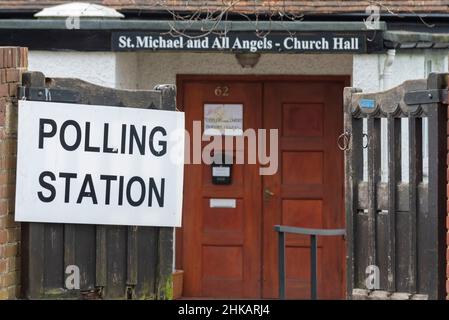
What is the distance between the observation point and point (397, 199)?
23.1 feet

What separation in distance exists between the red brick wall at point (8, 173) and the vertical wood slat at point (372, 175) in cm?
235

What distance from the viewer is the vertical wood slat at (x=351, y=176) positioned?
7320mm

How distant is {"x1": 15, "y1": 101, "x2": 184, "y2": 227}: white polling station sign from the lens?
6449mm

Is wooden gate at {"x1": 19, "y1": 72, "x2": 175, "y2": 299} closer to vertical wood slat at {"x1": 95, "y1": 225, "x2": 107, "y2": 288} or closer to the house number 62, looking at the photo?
vertical wood slat at {"x1": 95, "y1": 225, "x2": 107, "y2": 288}

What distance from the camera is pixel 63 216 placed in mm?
6504

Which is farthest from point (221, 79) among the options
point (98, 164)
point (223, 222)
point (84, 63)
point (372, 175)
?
point (98, 164)

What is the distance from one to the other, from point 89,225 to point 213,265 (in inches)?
204

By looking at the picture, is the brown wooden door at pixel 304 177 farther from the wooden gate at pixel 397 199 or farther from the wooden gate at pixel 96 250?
the wooden gate at pixel 96 250

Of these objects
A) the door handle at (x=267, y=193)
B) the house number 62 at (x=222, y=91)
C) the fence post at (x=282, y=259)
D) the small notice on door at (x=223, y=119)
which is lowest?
the fence post at (x=282, y=259)

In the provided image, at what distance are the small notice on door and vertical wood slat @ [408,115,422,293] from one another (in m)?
4.78

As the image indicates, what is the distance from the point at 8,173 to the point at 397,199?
2.54 metres

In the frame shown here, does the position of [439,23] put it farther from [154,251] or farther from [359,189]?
[154,251]

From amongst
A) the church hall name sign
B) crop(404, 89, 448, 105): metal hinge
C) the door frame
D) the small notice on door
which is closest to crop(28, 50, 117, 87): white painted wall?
the church hall name sign

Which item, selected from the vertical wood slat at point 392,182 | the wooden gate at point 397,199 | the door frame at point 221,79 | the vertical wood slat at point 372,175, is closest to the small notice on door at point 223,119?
the door frame at point 221,79
